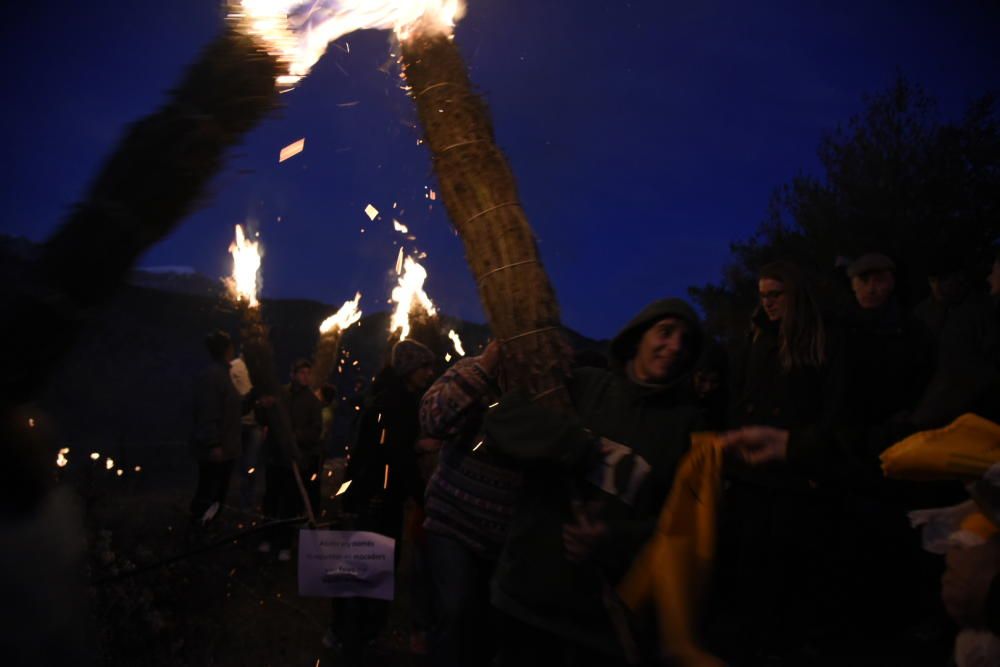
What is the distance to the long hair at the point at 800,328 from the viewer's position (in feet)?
13.7

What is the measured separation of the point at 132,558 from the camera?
5773 millimetres

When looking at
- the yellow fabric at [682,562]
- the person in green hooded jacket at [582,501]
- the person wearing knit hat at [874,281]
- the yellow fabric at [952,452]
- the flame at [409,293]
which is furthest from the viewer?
the flame at [409,293]

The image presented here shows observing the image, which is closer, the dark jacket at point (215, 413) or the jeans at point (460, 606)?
the jeans at point (460, 606)

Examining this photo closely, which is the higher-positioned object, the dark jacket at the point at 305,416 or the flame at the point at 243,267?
the flame at the point at 243,267

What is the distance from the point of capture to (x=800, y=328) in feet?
13.9

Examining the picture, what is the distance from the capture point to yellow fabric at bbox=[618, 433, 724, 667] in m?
2.32

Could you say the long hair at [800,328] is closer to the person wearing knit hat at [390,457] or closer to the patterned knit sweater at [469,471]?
the patterned knit sweater at [469,471]

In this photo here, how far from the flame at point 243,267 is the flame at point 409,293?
8.03 ft

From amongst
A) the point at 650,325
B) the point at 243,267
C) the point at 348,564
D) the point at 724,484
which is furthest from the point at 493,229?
the point at 243,267

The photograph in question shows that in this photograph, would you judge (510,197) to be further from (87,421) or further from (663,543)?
(87,421)

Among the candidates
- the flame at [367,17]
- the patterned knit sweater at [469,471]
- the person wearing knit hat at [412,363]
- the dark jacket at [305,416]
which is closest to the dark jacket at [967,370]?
the patterned knit sweater at [469,471]

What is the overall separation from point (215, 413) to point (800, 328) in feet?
19.8

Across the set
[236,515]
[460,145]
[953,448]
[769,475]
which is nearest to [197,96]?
[460,145]

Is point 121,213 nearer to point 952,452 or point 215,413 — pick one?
point 952,452
